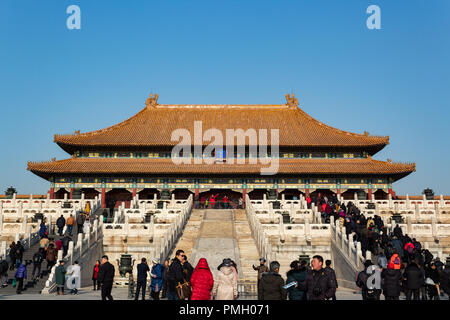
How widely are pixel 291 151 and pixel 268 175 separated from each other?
13.1 feet

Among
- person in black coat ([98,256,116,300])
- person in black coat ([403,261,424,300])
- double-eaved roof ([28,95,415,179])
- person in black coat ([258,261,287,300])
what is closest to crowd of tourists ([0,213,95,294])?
person in black coat ([98,256,116,300])

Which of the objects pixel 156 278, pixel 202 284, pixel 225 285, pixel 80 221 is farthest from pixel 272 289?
pixel 80 221

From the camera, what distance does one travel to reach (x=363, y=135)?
42.7 m

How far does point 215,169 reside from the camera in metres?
39.7

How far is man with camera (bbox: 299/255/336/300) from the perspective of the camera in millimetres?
8086

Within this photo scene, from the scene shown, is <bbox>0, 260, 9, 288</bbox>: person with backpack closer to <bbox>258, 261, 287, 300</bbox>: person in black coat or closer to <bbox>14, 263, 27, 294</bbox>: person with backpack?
<bbox>14, 263, 27, 294</bbox>: person with backpack

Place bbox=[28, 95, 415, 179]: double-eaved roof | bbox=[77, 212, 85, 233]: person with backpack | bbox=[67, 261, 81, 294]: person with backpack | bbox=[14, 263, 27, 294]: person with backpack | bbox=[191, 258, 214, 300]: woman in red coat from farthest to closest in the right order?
bbox=[28, 95, 415, 179]: double-eaved roof, bbox=[77, 212, 85, 233]: person with backpack, bbox=[14, 263, 27, 294]: person with backpack, bbox=[67, 261, 81, 294]: person with backpack, bbox=[191, 258, 214, 300]: woman in red coat

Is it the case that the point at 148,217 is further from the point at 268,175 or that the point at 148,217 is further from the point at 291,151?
the point at 291,151

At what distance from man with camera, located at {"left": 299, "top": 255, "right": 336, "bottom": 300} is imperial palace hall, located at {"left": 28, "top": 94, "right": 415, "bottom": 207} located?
95.9 feet

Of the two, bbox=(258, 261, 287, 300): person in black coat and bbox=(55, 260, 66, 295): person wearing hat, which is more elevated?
bbox=(258, 261, 287, 300): person in black coat

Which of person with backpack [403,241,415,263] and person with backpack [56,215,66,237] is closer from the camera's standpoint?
person with backpack [403,241,415,263]

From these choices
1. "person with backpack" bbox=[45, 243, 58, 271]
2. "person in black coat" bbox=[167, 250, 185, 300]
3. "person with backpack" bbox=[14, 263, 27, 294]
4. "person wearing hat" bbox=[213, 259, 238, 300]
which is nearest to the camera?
"person wearing hat" bbox=[213, 259, 238, 300]
